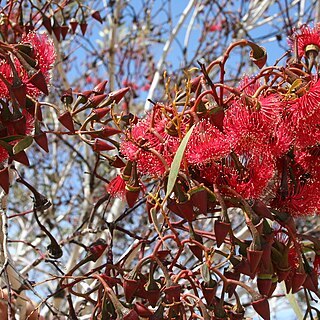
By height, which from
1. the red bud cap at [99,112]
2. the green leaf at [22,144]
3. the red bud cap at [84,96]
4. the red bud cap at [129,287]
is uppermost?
the red bud cap at [84,96]

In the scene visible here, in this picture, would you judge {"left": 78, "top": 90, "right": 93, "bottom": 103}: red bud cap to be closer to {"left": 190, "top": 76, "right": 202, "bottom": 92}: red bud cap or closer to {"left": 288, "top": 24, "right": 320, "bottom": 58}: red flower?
{"left": 190, "top": 76, "right": 202, "bottom": 92}: red bud cap

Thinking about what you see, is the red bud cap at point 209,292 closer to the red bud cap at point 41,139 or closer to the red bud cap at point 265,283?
the red bud cap at point 265,283

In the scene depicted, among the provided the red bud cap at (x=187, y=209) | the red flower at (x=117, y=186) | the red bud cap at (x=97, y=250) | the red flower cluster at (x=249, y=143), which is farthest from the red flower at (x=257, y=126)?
the red bud cap at (x=97, y=250)

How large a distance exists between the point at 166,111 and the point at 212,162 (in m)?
0.10

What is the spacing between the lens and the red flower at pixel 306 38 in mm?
912

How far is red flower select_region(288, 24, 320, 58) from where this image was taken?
0.91 m

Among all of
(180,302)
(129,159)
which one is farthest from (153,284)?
(129,159)

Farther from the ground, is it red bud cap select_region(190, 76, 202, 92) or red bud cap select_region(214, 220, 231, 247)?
red bud cap select_region(190, 76, 202, 92)

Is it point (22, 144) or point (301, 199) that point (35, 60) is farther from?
point (301, 199)

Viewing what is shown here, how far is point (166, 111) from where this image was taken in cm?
82

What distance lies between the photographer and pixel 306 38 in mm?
924

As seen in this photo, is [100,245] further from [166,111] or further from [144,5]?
[144,5]

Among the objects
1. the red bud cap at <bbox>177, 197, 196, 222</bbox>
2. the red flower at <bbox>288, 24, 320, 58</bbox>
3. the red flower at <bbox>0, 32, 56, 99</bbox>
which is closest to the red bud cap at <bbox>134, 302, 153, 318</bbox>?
Result: the red bud cap at <bbox>177, 197, 196, 222</bbox>

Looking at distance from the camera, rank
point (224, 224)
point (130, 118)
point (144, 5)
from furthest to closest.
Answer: point (144, 5)
point (130, 118)
point (224, 224)
